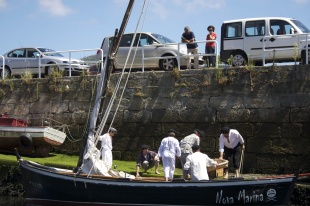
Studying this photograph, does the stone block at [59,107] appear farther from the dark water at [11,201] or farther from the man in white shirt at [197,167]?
the man in white shirt at [197,167]

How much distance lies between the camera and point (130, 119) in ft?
61.9

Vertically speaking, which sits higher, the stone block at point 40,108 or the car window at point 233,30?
the car window at point 233,30

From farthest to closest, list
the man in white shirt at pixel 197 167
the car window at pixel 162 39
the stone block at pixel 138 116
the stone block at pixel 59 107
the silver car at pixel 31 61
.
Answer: the silver car at pixel 31 61 → the car window at pixel 162 39 → the stone block at pixel 59 107 → the stone block at pixel 138 116 → the man in white shirt at pixel 197 167

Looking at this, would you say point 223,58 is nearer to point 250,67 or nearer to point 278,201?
point 250,67

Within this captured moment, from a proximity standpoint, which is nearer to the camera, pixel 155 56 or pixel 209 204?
pixel 209 204

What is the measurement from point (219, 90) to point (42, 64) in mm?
8053

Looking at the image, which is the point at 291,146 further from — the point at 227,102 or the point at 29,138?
the point at 29,138

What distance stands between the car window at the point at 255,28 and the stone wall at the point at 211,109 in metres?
2.29

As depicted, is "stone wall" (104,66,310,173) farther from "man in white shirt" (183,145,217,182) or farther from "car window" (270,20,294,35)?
"man in white shirt" (183,145,217,182)

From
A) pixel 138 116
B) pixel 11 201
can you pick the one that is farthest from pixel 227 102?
pixel 11 201

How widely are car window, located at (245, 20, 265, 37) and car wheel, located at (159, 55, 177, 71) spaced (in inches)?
106

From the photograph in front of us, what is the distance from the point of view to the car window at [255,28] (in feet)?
62.8

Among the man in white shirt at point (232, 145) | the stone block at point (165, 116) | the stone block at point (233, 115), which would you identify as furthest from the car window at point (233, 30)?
the man in white shirt at point (232, 145)

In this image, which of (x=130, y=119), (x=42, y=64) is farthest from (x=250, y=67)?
(x=42, y=64)
